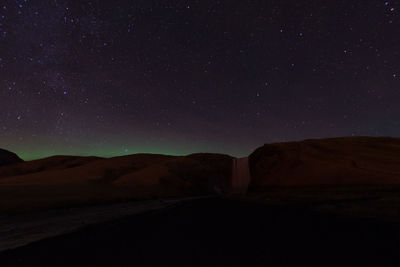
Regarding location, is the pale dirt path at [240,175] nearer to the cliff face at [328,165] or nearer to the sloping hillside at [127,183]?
the sloping hillside at [127,183]

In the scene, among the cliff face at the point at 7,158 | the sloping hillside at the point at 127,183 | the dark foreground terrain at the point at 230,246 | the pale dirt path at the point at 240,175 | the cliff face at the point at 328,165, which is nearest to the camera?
the dark foreground terrain at the point at 230,246

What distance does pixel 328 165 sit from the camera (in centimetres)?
2467

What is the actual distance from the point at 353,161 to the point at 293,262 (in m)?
27.3

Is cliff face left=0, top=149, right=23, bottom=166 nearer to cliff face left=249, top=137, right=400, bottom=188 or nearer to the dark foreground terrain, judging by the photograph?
cliff face left=249, top=137, right=400, bottom=188

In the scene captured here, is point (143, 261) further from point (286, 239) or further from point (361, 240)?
point (361, 240)

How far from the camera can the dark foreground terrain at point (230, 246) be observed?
4.21 meters

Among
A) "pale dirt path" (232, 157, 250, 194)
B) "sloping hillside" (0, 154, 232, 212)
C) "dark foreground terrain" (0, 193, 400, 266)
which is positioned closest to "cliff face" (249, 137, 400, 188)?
"pale dirt path" (232, 157, 250, 194)

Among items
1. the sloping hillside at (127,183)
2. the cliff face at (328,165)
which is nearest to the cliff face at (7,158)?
the sloping hillside at (127,183)

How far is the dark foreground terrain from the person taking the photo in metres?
4.21

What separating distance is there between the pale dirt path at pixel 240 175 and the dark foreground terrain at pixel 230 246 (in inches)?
1166

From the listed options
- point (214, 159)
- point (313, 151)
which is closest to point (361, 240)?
point (313, 151)

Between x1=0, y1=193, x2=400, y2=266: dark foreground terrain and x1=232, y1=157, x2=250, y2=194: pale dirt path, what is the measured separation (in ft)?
97.2

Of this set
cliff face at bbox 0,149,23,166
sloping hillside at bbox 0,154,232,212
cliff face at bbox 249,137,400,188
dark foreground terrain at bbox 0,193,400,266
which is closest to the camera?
dark foreground terrain at bbox 0,193,400,266

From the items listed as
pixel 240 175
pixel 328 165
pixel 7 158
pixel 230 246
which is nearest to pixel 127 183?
pixel 240 175
